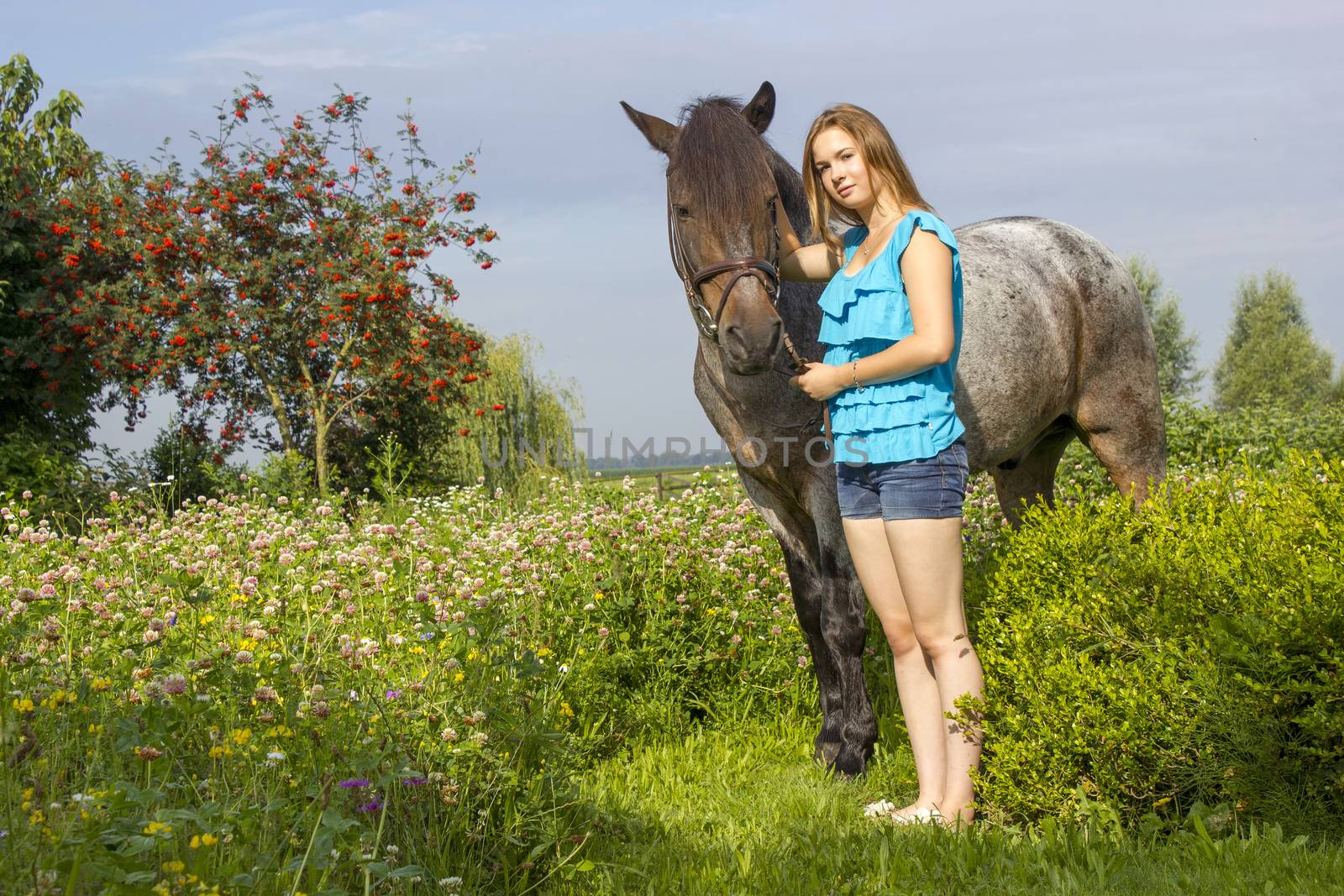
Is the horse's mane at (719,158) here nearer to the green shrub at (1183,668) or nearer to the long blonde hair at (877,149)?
the long blonde hair at (877,149)

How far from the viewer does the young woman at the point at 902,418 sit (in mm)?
3523

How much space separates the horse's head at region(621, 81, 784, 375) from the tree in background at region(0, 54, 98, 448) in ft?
40.2

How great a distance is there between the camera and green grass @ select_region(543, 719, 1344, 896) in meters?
3.12

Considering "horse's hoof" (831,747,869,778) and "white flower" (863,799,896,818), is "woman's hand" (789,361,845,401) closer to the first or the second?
"white flower" (863,799,896,818)

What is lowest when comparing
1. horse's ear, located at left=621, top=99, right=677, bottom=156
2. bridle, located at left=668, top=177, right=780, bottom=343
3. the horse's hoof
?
the horse's hoof

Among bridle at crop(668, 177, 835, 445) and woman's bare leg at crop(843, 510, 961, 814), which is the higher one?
bridle at crop(668, 177, 835, 445)

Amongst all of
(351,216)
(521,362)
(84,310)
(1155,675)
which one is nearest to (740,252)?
(1155,675)

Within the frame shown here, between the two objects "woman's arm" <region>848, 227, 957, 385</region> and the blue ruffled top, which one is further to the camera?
the blue ruffled top

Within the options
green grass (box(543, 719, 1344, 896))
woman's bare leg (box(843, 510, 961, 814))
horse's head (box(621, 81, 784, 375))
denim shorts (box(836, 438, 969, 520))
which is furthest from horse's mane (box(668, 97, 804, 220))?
green grass (box(543, 719, 1344, 896))

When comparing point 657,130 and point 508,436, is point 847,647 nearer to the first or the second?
point 657,130

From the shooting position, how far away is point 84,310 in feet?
44.2

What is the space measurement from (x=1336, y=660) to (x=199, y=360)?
13.4m

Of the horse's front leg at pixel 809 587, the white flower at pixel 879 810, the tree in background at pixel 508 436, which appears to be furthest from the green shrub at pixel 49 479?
the white flower at pixel 879 810

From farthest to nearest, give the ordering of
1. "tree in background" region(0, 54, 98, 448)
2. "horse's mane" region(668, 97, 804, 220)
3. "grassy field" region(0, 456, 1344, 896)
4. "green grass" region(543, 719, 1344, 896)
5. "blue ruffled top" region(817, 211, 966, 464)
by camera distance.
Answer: "tree in background" region(0, 54, 98, 448) < "horse's mane" region(668, 97, 804, 220) < "blue ruffled top" region(817, 211, 966, 464) < "green grass" region(543, 719, 1344, 896) < "grassy field" region(0, 456, 1344, 896)
